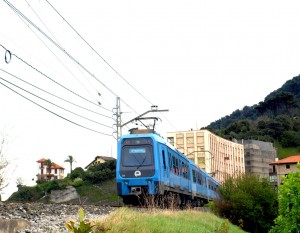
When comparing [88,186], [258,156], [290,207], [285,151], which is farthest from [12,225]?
[285,151]

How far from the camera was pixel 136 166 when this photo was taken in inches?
752

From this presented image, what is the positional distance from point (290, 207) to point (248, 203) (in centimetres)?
583

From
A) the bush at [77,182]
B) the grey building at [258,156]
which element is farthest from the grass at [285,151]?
the bush at [77,182]

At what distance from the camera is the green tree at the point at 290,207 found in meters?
26.6

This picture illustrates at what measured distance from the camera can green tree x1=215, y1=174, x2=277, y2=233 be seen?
33156mm

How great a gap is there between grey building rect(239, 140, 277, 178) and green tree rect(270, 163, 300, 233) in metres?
74.9

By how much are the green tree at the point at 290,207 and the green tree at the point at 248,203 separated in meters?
5.06

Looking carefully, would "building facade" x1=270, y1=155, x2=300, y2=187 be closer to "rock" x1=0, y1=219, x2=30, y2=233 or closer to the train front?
the train front

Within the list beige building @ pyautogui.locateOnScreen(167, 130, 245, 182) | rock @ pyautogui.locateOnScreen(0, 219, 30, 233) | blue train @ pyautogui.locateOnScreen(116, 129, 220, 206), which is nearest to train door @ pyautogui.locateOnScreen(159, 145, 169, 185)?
blue train @ pyautogui.locateOnScreen(116, 129, 220, 206)

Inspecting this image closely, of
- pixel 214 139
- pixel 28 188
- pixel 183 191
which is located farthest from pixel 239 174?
pixel 214 139

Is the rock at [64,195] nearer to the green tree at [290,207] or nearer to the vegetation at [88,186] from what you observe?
the vegetation at [88,186]

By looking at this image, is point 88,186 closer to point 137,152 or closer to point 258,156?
point 137,152

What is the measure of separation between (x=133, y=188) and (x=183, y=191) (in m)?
5.66

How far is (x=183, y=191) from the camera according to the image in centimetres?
2400
